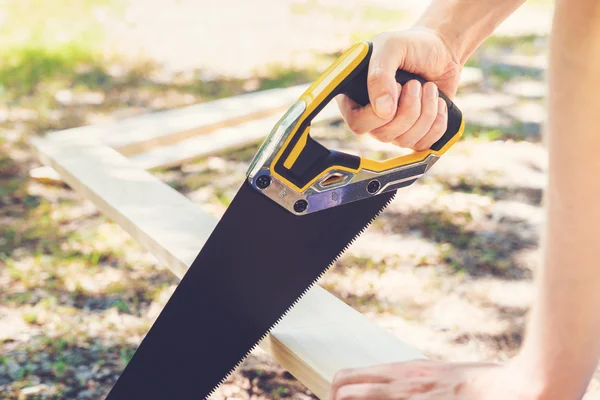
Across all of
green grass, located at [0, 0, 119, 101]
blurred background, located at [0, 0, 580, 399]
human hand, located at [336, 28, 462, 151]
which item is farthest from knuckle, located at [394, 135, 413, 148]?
green grass, located at [0, 0, 119, 101]

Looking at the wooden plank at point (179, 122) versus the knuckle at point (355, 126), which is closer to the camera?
the knuckle at point (355, 126)

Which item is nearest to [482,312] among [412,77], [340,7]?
[412,77]

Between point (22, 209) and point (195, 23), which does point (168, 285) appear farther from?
point (195, 23)

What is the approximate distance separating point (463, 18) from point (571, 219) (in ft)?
Answer: 2.52

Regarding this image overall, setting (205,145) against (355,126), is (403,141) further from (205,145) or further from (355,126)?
(205,145)

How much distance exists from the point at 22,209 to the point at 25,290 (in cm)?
78

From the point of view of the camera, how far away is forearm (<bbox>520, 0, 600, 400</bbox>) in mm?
1291

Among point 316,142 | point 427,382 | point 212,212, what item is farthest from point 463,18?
point 212,212

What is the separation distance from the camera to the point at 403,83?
1.72 metres

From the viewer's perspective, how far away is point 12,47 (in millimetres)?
5648

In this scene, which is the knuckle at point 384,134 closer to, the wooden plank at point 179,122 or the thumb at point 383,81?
the thumb at point 383,81

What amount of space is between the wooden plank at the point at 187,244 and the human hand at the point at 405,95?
549 mm

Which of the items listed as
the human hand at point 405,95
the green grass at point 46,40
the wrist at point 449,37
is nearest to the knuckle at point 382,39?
the human hand at point 405,95

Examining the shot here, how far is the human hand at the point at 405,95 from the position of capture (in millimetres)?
1662
